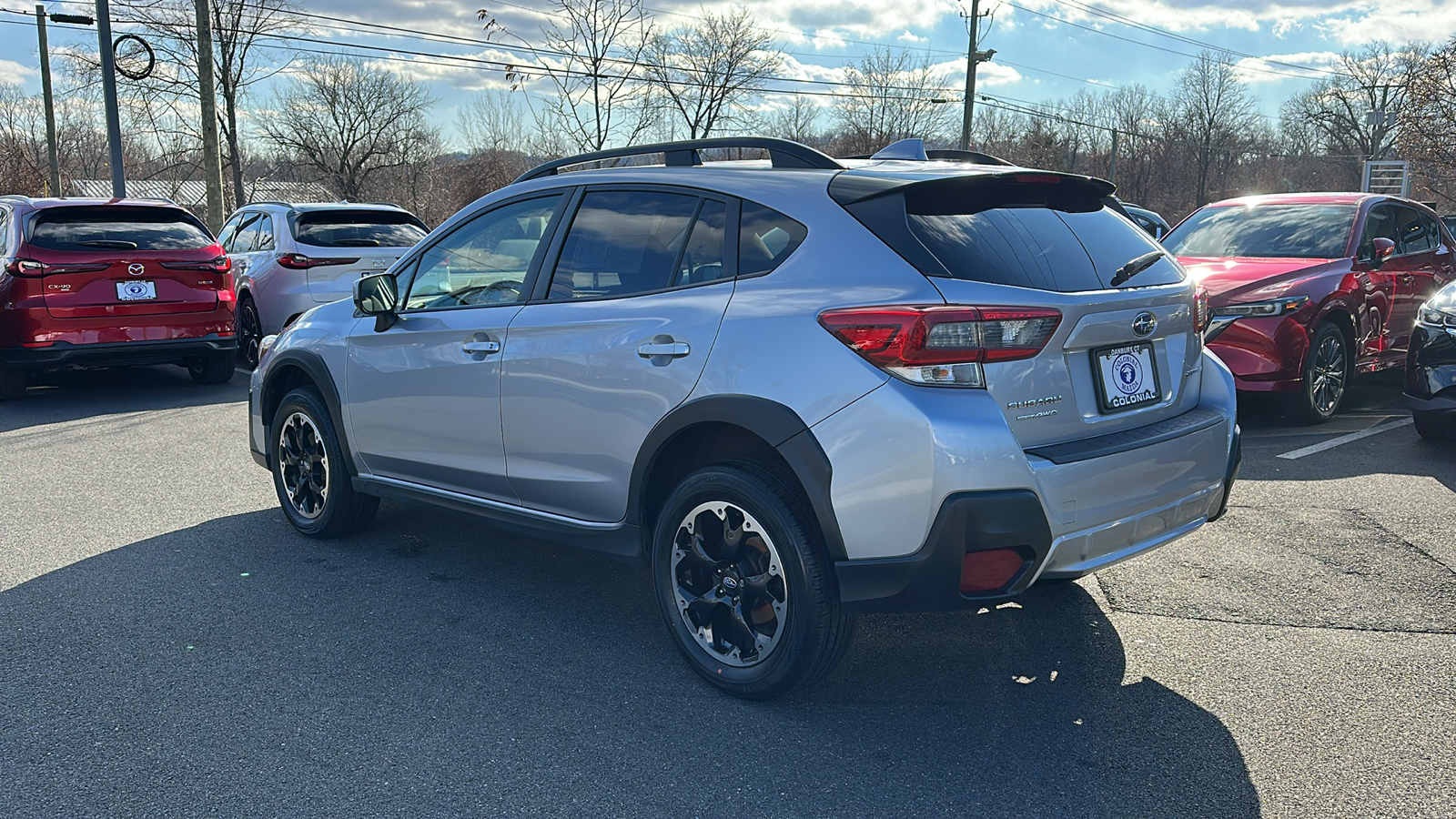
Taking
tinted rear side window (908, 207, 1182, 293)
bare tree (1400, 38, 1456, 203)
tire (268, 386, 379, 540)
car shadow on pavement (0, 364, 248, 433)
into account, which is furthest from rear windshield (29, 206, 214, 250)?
bare tree (1400, 38, 1456, 203)

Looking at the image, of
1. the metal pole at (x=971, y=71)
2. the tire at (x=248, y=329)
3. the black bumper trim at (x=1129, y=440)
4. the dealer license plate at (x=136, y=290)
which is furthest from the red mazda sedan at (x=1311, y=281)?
the metal pole at (x=971, y=71)

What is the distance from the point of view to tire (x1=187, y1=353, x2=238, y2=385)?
10422mm

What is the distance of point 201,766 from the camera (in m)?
2.98

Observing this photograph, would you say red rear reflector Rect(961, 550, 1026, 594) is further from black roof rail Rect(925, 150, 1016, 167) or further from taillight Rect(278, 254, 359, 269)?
taillight Rect(278, 254, 359, 269)

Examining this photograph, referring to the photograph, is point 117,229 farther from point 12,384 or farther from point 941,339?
point 941,339

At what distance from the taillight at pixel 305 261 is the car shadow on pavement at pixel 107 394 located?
4.31 ft

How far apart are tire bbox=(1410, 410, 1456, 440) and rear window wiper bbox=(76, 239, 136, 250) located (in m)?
10.1

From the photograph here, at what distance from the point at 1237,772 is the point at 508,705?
2149 millimetres

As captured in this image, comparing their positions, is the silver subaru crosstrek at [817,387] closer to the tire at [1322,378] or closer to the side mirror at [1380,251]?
the tire at [1322,378]

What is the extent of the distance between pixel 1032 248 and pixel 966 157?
909 mm

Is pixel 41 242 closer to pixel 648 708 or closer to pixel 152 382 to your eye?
pixel 152 382

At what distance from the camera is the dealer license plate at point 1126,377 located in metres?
3.26

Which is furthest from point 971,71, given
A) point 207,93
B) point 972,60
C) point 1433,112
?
point 207,93

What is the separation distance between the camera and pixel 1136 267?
359cm
